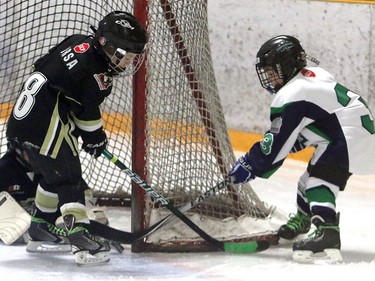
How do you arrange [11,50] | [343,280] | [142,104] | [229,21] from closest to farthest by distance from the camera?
1. [343,280]
2. [142,104]
3. [11,50]
4. [229,21]

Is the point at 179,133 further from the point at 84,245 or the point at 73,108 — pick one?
the point at 84,245

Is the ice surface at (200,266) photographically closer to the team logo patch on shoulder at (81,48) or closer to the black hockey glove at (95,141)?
the black hockey glove at (95,141)

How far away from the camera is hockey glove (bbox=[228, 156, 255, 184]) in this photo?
4.12 meters

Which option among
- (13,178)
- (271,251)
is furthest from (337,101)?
(13,178)

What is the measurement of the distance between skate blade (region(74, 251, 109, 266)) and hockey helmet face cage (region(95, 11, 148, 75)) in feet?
2.15

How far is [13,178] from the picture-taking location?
4441mm

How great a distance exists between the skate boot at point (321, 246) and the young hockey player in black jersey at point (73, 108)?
0.70 m

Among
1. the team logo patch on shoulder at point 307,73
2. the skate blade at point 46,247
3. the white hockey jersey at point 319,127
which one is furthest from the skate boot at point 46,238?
the team logo patch on shoulder at point 307,73

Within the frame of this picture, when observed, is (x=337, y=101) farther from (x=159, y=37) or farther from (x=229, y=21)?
(x=229, y=21)

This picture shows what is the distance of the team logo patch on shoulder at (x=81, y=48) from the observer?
4.00 meters

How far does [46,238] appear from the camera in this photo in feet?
13.9

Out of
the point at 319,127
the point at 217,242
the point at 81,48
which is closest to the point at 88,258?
the point at 217,242

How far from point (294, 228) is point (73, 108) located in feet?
3.24

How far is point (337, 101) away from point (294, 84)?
0.59ft
